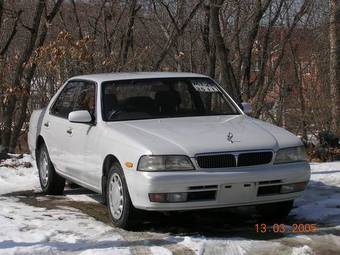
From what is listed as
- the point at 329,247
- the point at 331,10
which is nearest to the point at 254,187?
the point at 329,247

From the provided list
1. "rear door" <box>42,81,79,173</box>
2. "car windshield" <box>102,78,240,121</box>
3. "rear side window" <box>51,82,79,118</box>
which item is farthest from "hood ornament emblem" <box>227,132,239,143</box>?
"rear side window" <box>51,82,79,118</box>

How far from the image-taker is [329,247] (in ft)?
18.2

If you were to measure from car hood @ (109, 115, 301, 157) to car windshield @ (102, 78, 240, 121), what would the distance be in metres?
0.24

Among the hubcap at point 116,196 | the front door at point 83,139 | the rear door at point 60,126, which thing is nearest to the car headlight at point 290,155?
the hubcap at point 116,196

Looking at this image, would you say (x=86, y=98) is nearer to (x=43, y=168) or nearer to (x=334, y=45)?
(x=43, y=168)

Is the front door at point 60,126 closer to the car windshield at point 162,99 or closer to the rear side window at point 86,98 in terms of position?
the rear side window at point 86,98

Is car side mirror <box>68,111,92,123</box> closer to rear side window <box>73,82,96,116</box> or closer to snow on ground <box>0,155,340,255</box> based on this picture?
rear side window <box>73,82,96,116</box>

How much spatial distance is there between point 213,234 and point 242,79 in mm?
11905

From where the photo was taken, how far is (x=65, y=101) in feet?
27.2

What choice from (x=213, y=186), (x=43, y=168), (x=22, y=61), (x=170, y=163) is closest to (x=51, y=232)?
(x=170, y=163)

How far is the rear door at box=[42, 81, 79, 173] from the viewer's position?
25.5 ft

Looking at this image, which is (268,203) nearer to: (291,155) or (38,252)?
(291,155)

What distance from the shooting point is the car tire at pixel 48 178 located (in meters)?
8.34

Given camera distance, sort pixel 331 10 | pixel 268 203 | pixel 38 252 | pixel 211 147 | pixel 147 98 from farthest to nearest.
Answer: pixel 331 10
pixel 147 98
pixel 268 203
pixel 211 147
pixel 38 252
